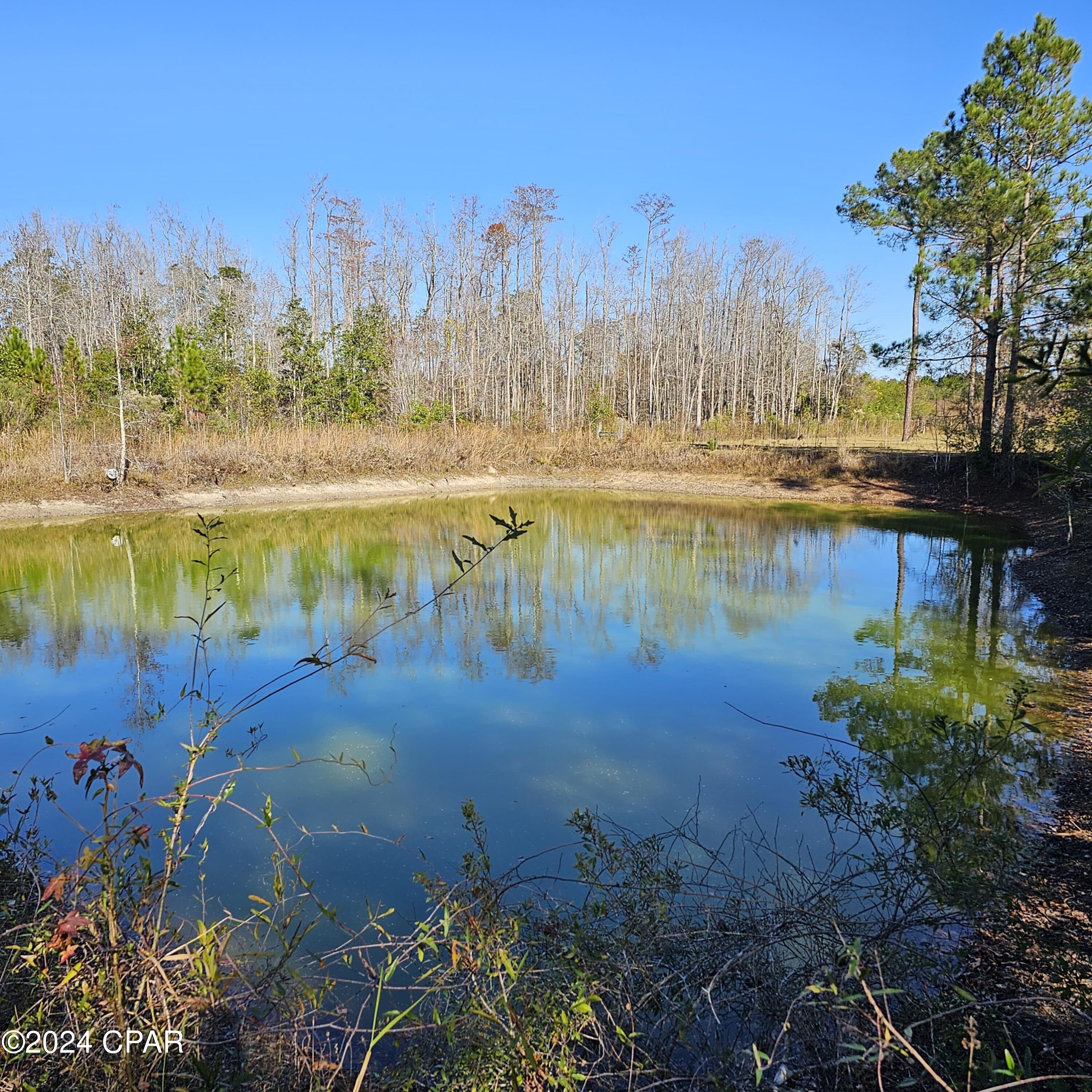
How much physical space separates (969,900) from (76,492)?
65.2 feet

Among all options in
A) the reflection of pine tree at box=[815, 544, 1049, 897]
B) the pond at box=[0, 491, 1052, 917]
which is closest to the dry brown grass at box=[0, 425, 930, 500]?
the pond at box=[0, 491, 1052, 917]

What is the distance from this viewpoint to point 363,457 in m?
23.9

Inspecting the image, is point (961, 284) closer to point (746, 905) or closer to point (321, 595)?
A: point (321, 595)

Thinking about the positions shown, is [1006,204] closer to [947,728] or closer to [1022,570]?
[1022,570]

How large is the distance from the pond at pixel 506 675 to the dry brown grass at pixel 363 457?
15.2 feet

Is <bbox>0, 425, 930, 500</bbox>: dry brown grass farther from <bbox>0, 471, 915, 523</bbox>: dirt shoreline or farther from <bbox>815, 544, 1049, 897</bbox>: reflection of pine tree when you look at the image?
<bbox>815, 544, 1049, 897</bbox>: reflection of pine tree

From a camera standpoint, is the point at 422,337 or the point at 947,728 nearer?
the point at 947,728

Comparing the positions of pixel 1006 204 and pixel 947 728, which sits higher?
pixel 1006 204

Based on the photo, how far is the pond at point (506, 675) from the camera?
4.73 m

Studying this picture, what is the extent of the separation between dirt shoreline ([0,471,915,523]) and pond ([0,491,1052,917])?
334 centimetres

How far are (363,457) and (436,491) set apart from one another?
2.41 m

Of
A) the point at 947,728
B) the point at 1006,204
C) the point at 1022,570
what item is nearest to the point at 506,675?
the point at 947,728

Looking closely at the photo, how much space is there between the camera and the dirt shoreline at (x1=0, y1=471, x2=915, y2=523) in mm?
18172

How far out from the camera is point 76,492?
18328 millimetres
